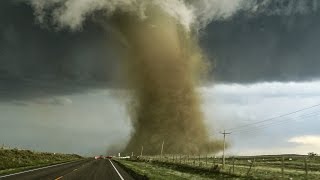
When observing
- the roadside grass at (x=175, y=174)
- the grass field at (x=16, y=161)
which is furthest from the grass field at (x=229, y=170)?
the grass field at (x=16, y=161)

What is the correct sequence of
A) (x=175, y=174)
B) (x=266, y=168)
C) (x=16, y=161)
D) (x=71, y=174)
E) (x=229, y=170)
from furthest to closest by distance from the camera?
(x=16, y=161), (x=266, y=168), (x=229, y=170), (x=175, y=174), (x=71, y=174)

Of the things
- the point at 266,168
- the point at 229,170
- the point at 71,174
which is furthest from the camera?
the point at 266,168

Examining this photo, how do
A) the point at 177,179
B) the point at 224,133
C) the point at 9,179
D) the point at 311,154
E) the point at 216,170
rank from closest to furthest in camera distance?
1. the point at 9,179
2. the point at 177,179
3. the point at 216,170
4. the point at 224,133
5. the point at 311,154

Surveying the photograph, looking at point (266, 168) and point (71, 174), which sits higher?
point (266, 168)

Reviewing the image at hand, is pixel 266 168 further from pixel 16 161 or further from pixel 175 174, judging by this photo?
pixel 16 161

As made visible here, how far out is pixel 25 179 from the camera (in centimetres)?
2919

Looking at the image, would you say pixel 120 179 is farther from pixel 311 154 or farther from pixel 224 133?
pixel 311 154

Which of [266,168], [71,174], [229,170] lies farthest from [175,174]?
[266,168]

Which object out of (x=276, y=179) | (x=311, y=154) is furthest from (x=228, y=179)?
(x=311, y=154)

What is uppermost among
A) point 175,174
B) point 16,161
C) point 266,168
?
point 266,168

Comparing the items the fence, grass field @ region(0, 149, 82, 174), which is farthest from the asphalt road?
the fence

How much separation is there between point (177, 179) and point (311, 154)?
12097 centimetres

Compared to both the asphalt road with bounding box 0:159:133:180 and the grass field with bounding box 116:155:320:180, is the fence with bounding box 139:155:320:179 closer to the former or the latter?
the grass field with bounding box 116:155:320:180

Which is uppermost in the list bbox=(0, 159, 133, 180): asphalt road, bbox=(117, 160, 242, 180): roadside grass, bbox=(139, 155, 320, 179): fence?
bbox=(139, 155, 320, 179): fence
